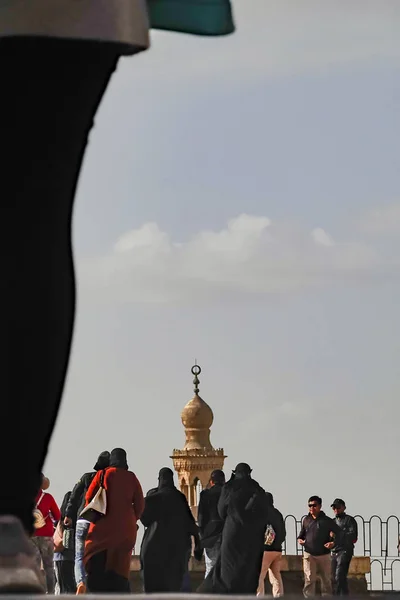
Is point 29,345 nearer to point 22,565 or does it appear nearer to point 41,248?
point 41,248

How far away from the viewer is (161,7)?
8.66 ft

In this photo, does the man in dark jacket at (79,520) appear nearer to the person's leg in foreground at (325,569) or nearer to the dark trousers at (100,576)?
the dark trousers at (100,576)

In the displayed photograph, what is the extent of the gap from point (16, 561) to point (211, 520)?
17401 millimetres

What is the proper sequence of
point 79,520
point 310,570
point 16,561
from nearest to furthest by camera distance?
point 16,561, point 79,520, point 310,570

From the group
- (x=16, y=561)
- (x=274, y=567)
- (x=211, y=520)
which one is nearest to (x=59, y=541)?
(x=211, y=520)

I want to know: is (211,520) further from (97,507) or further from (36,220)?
(36,220)

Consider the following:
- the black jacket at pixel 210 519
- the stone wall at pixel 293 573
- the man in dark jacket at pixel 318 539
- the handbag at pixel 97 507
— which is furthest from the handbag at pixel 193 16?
the stone wall at pixel 293 573

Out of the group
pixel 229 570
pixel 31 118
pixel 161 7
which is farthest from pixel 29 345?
pixel 229 570

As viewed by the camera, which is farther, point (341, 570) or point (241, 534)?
point (341, 570)

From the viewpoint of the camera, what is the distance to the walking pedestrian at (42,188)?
2514 millimetres

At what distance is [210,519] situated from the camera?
19.9m

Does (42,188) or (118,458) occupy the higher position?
(42,188)

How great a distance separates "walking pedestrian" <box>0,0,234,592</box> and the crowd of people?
29.7 feet

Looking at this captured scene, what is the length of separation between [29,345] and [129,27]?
0.47 metres
